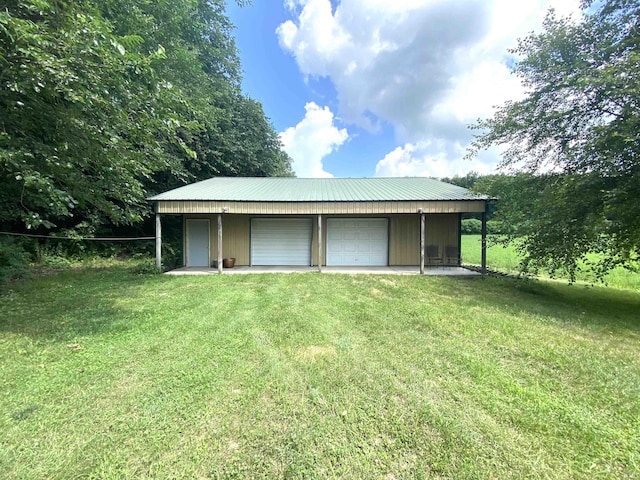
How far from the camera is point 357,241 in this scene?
1060 cm

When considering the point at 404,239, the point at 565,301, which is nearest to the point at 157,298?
the point at 404,239

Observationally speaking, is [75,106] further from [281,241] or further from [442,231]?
[442,231]

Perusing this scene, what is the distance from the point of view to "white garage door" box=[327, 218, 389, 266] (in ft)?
34.7

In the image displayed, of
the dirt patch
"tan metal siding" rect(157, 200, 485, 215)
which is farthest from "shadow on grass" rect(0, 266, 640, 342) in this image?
"tan metal siding" rect(157, 200, 485, 215)

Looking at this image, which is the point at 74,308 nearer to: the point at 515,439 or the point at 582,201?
the point at 515,439

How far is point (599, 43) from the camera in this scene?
6.28 m

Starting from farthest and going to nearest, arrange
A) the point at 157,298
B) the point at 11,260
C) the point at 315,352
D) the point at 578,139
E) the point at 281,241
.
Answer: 1. the point at 281,241
2. the point at 11,260
3. the point at 578,139
4. the point at 157,298
5. the point at 315,352

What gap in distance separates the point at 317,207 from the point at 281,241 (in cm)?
255

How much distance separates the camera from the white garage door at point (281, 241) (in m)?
10.6

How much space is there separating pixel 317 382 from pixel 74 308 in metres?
5.25

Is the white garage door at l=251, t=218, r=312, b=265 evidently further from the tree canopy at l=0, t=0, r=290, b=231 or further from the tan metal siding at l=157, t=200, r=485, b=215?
the tree canopy at l=0, t=0, r=290, b=231

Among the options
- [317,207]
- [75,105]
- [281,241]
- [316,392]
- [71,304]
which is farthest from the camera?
[281,241]

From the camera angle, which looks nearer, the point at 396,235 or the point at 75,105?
the point at 75,105

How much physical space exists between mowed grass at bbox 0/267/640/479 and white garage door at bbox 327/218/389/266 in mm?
5278
